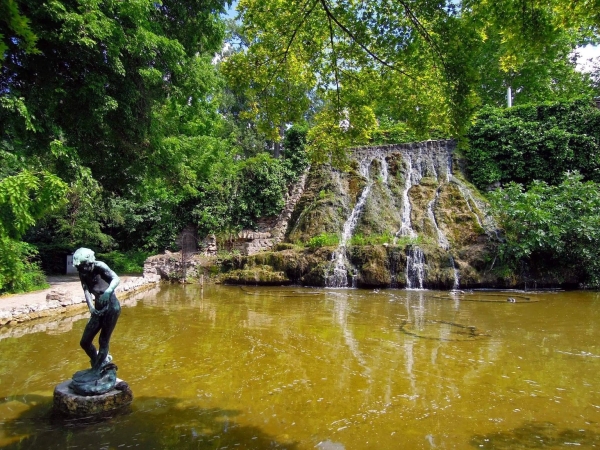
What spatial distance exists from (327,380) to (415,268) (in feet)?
31.5

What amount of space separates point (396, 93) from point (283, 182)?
1557 cm

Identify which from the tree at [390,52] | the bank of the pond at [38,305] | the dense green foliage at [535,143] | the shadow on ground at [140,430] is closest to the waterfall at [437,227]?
the dense green foliage at [535,143]

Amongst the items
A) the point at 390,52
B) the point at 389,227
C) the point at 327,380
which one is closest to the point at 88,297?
the point at 327,380

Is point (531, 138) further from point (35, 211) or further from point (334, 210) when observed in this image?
point (35, 211)

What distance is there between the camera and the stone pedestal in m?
3.81

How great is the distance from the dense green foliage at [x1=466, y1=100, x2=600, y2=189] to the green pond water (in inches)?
415

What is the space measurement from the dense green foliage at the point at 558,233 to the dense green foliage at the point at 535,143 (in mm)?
4310

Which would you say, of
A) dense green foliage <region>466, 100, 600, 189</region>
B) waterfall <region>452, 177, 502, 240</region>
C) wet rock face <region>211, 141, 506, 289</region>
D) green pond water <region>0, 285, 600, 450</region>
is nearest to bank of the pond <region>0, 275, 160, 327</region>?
green pond water <region>0, 285, 600, 450</region>

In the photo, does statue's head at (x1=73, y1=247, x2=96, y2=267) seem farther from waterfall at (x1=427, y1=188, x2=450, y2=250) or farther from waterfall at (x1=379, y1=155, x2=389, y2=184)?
waterfall at (x1=379, y1=155, x2=389, y2=184)

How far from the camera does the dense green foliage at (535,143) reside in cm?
1714

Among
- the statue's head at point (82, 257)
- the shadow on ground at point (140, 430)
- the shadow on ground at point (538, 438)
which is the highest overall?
the statue's head at point (82, 257)

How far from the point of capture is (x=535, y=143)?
18062 mm

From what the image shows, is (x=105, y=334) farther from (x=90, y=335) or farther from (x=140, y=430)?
(x=140, y=430)

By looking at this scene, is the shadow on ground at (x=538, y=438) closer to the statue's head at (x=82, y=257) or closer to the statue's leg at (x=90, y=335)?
the statue's leg at (x=90, y=335)
